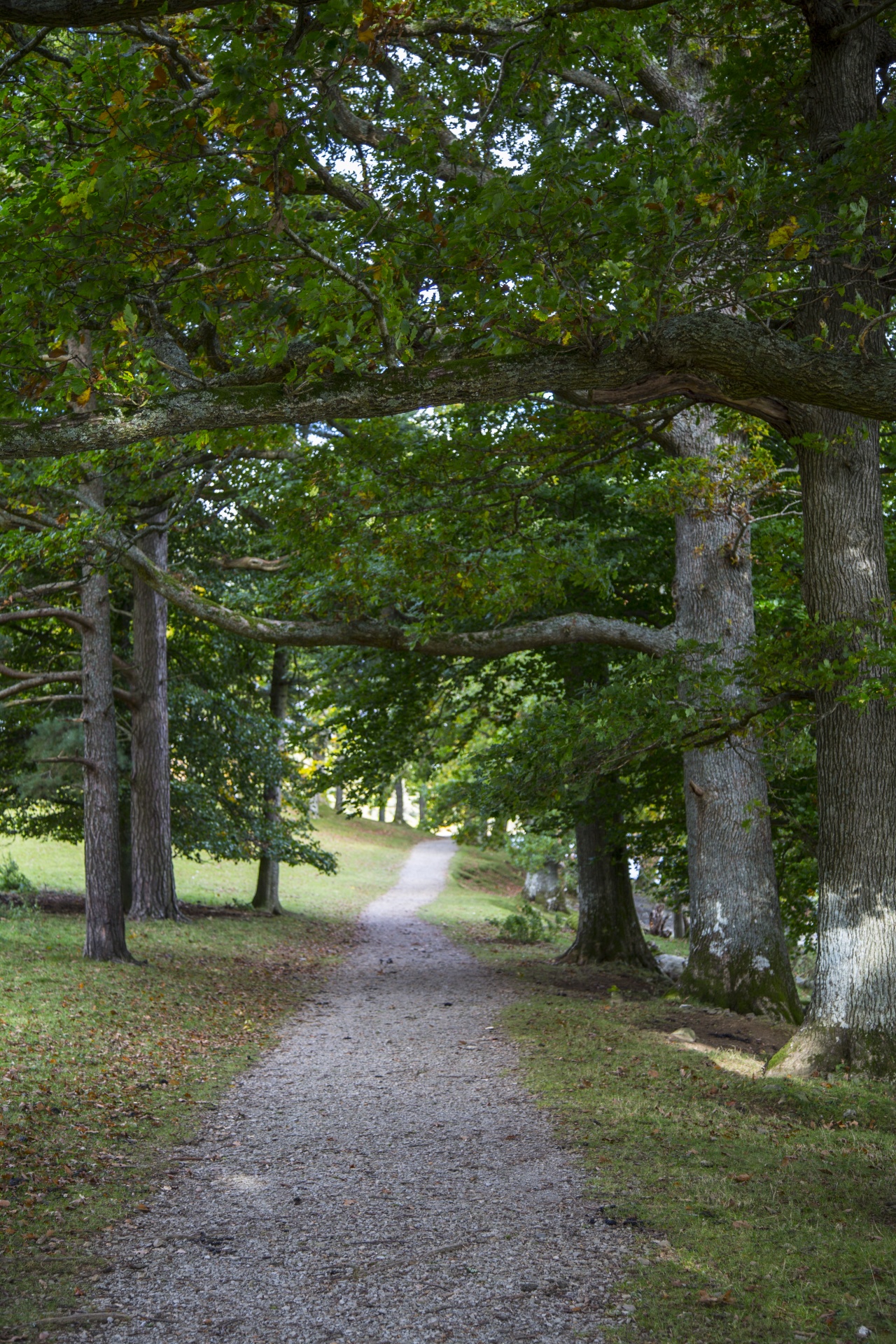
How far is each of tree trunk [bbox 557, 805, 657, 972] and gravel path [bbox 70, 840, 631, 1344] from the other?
7272mm

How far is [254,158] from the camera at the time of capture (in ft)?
19.5

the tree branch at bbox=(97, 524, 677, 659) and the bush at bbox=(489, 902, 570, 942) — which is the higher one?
the tree branch at bbox=(97, 524, 677, 659)

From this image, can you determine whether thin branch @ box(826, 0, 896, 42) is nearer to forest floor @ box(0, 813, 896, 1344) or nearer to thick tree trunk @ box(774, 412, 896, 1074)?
thick tree trunk @ box(774, 412, 896, 1074)

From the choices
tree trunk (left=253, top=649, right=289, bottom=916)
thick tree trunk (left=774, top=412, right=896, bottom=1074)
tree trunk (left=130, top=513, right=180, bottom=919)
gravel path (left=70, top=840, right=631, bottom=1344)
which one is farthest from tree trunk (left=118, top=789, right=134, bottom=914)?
thick tree trunk (left=774, top=412, right=896, bottom=1074)

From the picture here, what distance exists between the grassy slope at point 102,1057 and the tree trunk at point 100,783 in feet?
1.70

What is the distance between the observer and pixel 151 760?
1585cm

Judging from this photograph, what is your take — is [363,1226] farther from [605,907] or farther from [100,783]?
[605,907]

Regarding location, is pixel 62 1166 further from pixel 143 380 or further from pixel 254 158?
pixel 254 158

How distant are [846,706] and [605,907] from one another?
30.4ft

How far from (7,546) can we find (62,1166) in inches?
307

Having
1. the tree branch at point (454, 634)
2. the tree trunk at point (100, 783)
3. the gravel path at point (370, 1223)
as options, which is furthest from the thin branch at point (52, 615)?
the gravel path at point (370, 1223)

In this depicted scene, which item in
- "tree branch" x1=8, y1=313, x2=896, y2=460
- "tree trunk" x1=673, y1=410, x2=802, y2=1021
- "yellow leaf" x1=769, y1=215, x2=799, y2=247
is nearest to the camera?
"tree branch" x1=8, y1=313, x2=896, y2=460

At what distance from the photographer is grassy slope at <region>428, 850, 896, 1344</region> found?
148 inches

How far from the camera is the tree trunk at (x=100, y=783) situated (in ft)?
40.7
